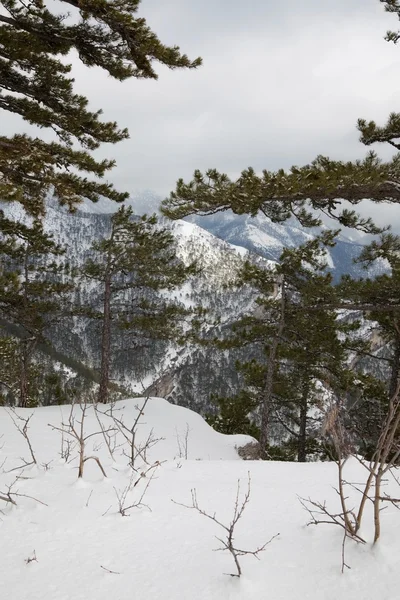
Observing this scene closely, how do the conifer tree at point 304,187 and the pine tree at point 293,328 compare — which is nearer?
the conifer tree at point 304,187

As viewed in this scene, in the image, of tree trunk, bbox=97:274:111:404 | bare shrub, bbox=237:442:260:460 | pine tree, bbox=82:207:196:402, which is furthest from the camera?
tree trunk, bbox=97:274:111:404

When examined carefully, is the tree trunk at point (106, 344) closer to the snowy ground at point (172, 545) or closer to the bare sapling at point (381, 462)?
the snowy ground at point (172, 545)

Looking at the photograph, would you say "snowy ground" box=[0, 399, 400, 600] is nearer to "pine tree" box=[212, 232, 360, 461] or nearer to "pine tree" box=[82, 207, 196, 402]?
"pine tree" box=[212, 232, 360, 461]

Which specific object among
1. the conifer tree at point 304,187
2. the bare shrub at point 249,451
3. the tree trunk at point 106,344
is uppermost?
the conifer tree at point 304,187

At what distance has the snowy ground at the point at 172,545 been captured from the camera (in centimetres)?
194

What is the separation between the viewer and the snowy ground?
1940 millimetres

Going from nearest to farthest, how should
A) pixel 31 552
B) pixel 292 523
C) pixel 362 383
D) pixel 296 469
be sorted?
pixel 31 552 < pixel 292 523 < pixel 296 469 < pixel 362 383

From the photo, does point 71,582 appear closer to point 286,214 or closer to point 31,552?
point 31,552

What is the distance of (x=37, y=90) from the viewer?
21.5 feet

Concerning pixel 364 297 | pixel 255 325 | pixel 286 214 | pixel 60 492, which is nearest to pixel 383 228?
pixel 364 297

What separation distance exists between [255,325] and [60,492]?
10637mm

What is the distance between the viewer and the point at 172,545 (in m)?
2.46

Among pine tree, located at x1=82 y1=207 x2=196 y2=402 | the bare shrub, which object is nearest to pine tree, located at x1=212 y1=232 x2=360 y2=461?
the bare shrub

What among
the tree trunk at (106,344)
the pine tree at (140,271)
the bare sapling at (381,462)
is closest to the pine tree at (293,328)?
the pine tree at (140,271)
